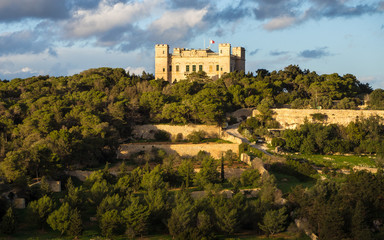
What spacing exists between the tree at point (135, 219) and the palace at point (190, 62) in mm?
38085

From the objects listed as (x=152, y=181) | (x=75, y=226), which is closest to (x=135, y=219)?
(x=75, y=226)

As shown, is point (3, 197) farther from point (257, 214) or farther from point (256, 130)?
point (256, 130)

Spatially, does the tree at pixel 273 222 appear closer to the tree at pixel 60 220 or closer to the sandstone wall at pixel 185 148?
the tree at pixel 60 220

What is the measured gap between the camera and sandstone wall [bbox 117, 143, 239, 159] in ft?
123

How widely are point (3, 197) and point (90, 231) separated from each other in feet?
15.5

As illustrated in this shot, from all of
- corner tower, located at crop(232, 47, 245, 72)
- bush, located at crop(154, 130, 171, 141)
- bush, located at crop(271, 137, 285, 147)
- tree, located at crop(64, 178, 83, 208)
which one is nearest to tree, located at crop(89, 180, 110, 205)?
tree, located at crop(64, 178, 83, 208)

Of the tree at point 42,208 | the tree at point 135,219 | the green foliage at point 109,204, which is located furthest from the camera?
the green foliage at point 109,204

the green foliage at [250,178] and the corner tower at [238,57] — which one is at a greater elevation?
the corner tower at [238,57]

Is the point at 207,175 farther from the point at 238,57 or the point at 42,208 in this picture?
the point at 238,57

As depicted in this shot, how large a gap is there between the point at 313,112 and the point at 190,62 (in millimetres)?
21098

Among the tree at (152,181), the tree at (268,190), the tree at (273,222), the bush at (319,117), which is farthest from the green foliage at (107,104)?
the tree at (273,222)

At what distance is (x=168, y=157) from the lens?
34.9 metres

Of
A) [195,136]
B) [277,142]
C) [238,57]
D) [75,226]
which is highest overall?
[238,57]

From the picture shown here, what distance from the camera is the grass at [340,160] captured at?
3422cm
